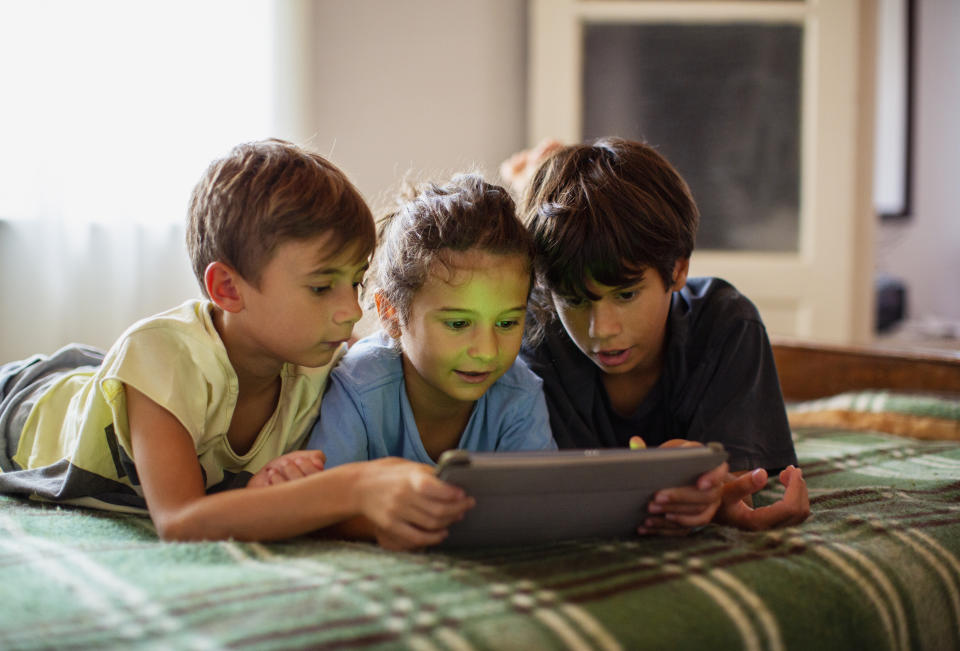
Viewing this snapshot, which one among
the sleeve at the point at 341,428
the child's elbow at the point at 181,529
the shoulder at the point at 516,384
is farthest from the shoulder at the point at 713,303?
the child's elbow at the point at 181,529

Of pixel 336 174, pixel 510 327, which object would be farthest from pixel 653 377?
pixel 336 174

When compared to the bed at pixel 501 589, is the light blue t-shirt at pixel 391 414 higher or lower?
higher

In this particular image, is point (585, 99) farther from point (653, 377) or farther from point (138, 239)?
point (653, 377)

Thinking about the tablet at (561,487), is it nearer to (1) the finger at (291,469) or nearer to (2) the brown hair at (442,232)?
(1) the finger at (291,469)

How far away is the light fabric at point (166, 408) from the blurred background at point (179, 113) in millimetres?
611

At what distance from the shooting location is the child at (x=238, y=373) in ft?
2.77

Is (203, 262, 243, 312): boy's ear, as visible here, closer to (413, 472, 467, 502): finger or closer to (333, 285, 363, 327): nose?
(333, 285, 363, 327): nose

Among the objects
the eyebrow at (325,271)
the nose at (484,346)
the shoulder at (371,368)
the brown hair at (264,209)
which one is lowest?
the shoulder at (371,368)

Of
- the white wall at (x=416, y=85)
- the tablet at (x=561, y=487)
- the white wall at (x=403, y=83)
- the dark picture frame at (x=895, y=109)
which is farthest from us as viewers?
the dark picture frame at (x=895, y=109)

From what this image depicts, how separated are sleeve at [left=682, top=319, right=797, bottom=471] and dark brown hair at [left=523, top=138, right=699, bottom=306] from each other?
0.13 meters

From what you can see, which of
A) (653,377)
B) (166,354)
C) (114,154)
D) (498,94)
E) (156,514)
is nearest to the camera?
(156,514)

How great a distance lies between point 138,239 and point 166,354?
4.59 feet

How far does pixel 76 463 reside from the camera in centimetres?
105

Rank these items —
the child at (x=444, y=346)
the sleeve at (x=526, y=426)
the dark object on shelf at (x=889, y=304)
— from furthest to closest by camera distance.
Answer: the dark object on shelf at (x=889, y=304)
the sleeve at (x=526, y=426)
the child at (x=444, y=346)
